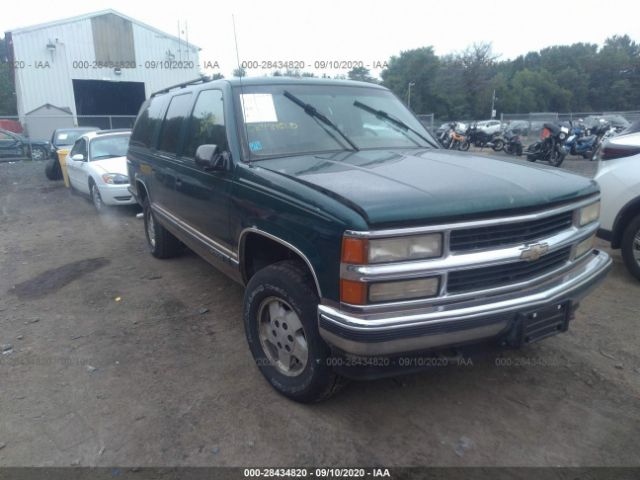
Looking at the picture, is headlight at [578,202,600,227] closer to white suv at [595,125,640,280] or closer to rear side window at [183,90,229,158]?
white suv at [595,125,640,280]

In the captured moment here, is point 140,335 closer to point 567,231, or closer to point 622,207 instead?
point 567,231

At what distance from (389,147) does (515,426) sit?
7.00 feet

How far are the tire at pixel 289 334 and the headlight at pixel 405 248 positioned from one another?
52 centimetres

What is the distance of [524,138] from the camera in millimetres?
23797

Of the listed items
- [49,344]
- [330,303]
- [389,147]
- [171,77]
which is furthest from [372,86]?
[171,77]

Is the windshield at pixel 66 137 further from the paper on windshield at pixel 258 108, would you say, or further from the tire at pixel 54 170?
the paper on windshield at pixel 258 108

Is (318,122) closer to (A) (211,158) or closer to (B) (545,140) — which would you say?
(A) (211,158)

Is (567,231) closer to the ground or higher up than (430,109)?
closer to the ground

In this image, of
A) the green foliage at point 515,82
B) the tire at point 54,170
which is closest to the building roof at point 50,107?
the tire at point 54,170

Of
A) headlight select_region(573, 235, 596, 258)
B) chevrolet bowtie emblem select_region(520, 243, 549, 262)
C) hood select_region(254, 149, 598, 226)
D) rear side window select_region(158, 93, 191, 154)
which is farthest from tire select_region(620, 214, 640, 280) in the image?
rear side window select_region(158, 93, 191, 154)

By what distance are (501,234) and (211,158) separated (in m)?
1.94

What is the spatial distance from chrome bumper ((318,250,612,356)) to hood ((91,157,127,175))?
7426 millimetres

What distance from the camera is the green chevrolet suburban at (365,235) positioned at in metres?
2.23

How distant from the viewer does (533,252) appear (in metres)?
2.48
